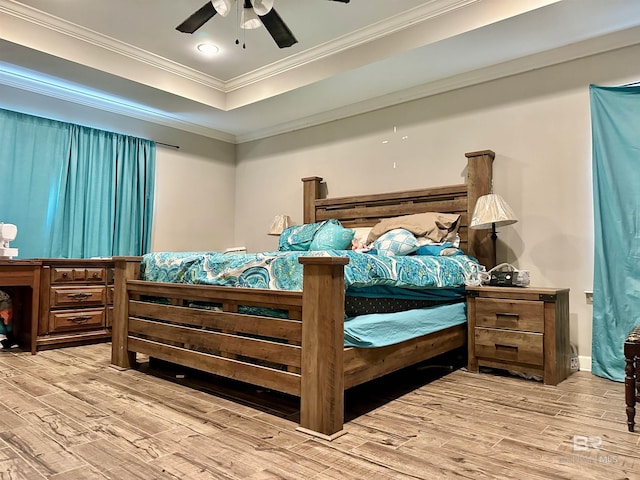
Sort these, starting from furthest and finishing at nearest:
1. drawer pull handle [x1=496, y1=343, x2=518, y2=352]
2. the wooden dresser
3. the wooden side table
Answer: the wooden dresser < the wooden side table < drawer pull handle [x1=496, y1=343, x2=518, y2=352]

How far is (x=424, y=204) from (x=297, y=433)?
2578 mm

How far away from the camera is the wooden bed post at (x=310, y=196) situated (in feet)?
15.8

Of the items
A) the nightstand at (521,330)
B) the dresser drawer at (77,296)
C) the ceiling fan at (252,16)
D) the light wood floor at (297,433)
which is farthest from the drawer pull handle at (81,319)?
the nightstand at (521,330)

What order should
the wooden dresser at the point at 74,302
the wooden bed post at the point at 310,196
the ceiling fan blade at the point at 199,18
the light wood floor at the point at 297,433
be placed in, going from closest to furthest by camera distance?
the light wood floor at the point at 297,433, the ceiling fan blade at the point at 199,18, the wooden dresser at the point at 74,302, the wooden bed post at the point at 310,196

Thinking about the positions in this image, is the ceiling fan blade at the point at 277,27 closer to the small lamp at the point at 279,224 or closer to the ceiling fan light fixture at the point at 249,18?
the ceiling fan light fixture at the point at 249,18

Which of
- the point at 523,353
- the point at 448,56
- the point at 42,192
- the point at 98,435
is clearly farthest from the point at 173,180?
the point at 523,353

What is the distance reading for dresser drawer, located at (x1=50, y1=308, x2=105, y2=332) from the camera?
12.4ft

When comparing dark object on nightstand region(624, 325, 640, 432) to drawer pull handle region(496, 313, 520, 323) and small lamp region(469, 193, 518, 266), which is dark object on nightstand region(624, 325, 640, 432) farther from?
small lamp region(469, 193, 518, 266)

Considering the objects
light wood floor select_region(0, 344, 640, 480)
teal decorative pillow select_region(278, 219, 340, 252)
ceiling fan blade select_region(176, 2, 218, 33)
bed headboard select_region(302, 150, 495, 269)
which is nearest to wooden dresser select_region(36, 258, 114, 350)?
light wood floor select_region(0, 344, 640, 480)

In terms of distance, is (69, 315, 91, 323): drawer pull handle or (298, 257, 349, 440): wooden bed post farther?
(69, 315, 91, 323): drawer pull handle

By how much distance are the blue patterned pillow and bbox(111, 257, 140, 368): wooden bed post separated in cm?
181

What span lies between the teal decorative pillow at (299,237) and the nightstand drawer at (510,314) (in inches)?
60.0

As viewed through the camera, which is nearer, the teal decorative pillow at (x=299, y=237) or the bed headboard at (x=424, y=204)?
the bed headboard at (x=424, y=204)

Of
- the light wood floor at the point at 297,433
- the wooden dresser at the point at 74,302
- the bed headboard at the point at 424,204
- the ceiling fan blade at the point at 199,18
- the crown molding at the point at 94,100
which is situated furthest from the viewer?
the crown molding at the point at 94,100
